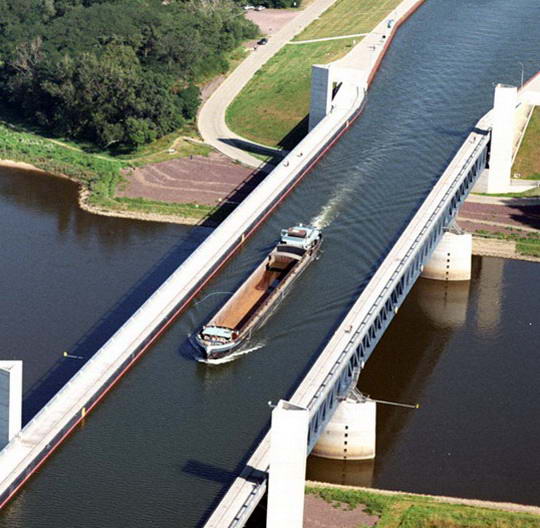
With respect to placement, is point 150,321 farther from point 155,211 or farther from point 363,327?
point 155,211

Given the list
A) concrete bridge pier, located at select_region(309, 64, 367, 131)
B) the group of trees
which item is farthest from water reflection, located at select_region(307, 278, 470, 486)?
the group of trees

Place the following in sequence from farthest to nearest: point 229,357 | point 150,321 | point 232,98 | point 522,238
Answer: point 232,98 → point 522,238 → point 150,321 → point 229,357

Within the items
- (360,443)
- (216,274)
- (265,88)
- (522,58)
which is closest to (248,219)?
(216,274)

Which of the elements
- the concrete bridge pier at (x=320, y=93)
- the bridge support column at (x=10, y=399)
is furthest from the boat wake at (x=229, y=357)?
the concrete bridge pier at (x=320, y=93)

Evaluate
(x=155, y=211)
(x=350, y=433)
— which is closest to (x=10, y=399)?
(x=350, y=433)

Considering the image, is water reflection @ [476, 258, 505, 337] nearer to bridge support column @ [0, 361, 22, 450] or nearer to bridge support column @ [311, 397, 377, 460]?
bridge support column @ [311, 397, 377, 460]

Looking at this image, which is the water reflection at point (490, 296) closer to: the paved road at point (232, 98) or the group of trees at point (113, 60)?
the paved road at point (232, 98)

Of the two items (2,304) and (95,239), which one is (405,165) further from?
(2,304)
